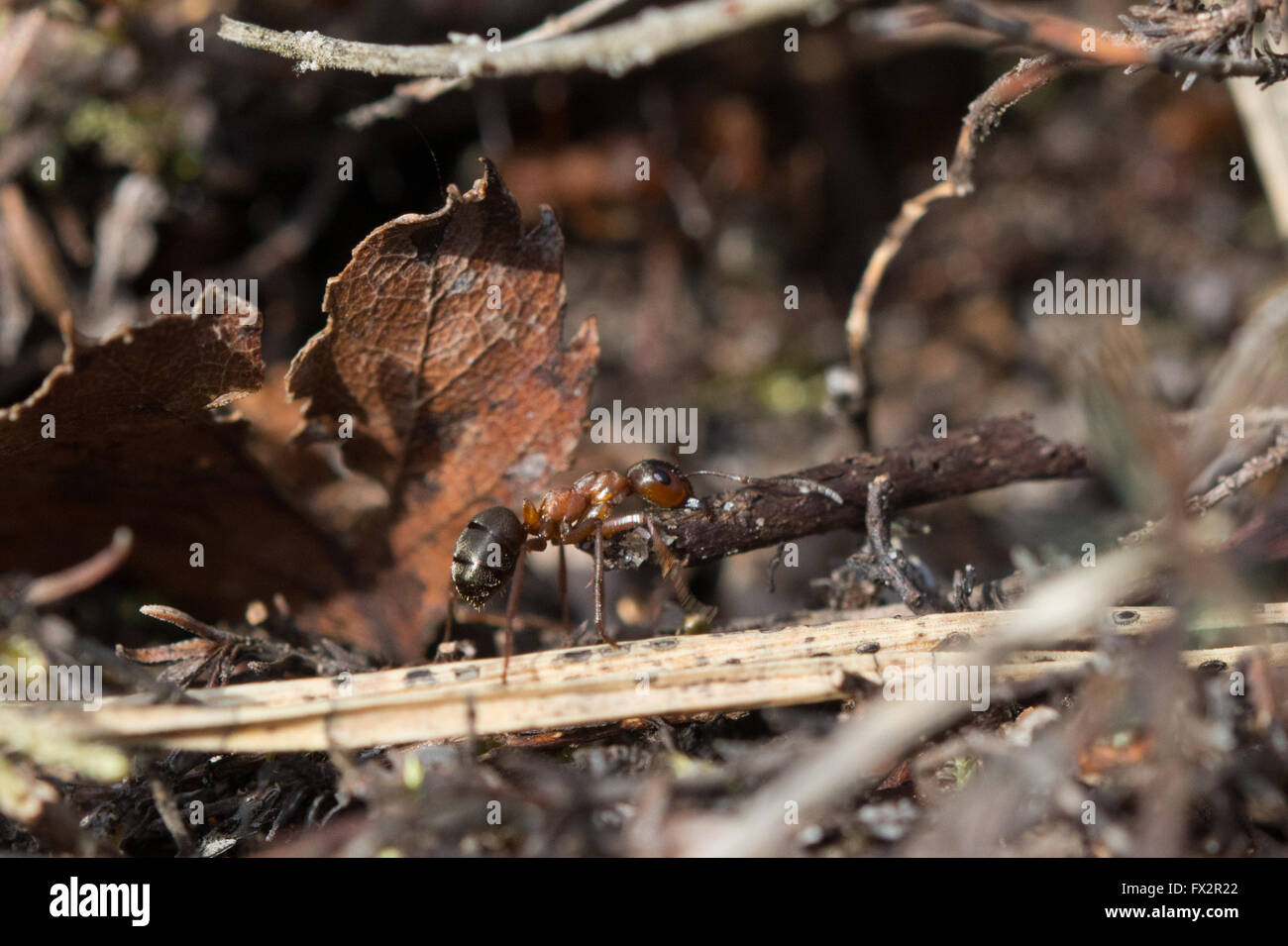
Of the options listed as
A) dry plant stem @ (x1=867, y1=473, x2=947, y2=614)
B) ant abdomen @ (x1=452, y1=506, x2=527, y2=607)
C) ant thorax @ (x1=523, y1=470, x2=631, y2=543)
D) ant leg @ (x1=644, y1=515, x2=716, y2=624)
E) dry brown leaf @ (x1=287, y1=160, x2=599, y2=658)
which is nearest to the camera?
dry plant stem @ (x1=867, y1=473, x2=947, y2=614)

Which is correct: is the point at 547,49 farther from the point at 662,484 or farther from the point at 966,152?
the point at 662,484

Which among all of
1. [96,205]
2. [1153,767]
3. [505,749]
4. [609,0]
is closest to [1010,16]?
[609,0]

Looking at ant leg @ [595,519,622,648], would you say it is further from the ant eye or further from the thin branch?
the thin branch

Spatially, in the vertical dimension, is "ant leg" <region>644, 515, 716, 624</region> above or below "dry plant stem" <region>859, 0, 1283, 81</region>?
below

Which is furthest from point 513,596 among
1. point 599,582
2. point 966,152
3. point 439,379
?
point 966,152

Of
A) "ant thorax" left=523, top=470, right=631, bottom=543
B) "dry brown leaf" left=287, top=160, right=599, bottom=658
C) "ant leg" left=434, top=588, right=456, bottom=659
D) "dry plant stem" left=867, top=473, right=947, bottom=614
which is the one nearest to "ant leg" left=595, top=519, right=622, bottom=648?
"ant thorax" left=523, top=470, right=631, bottom=543

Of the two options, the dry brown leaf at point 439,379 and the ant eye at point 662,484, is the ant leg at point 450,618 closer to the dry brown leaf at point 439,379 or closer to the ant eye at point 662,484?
the dry brown leaf at point 439,379
